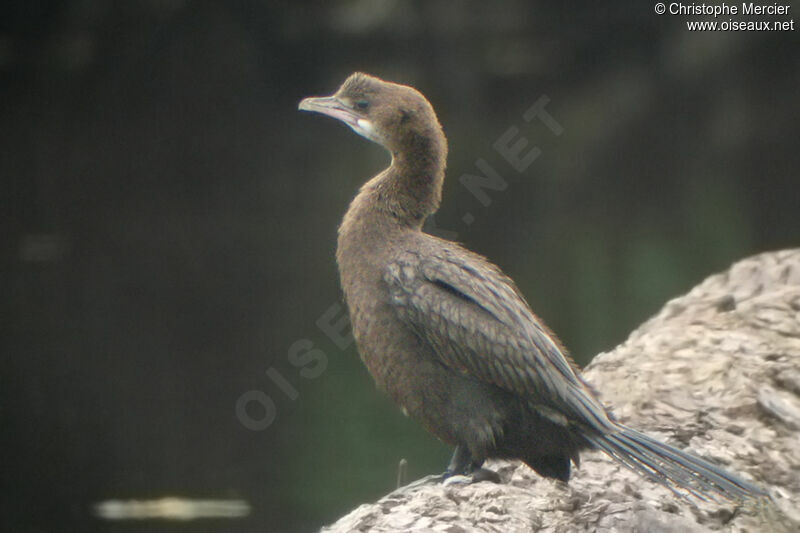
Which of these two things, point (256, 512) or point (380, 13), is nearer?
point (256, 512)

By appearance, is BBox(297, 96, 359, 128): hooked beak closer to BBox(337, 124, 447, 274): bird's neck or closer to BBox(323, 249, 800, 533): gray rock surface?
BBox(337, 124, 447, 274): bird's neck

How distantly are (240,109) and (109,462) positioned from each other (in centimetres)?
922

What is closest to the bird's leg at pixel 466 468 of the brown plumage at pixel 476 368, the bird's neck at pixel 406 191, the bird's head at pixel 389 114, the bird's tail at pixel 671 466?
the brown plumage at pixel 476 368

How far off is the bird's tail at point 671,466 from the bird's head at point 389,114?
1.38 metres

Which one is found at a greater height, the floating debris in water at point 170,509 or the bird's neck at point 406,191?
the bird's neck at point 406,191

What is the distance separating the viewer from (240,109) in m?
Result: 16.6

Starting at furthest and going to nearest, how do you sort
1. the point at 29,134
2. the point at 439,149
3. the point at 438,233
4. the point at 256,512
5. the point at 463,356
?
1. the point at 29,134
2. the point at 438,233
3. the point at 256,512
4. the point at 439,149
5. the point at 463,356

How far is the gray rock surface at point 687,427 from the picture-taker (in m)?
3.46

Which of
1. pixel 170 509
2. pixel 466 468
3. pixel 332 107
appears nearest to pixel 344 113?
pixel 332 107

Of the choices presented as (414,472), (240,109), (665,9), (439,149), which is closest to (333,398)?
(414,472)

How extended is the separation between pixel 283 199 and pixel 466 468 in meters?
Result: 11.8

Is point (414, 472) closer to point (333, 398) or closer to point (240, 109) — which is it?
point (333, 398)

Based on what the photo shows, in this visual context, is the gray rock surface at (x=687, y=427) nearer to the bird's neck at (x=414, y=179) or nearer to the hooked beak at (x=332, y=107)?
the bird's neck at (x=414, y=179)

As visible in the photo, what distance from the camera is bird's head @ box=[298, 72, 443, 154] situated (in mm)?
4246
